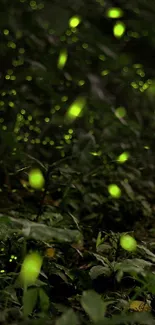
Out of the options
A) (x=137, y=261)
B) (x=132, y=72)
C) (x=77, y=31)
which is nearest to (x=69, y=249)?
(x=137, y=261)

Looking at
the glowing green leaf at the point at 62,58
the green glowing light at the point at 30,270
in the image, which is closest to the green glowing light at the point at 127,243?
the green glowing light at the point at 30,270

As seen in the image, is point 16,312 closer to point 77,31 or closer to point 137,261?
point 137,261

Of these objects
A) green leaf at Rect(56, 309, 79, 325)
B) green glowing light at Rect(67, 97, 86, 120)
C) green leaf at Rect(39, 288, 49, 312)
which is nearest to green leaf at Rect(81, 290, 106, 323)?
green leaf at Rect(56, 309, 79, 325)

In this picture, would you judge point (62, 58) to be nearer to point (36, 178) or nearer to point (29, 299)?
point (36, 178)

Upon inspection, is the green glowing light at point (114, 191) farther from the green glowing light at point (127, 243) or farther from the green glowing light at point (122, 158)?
the green glowing light at point (127, 243)

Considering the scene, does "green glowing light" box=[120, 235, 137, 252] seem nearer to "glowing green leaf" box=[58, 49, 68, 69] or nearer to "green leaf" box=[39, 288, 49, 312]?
"green leaf" box=[39, 288, 49, 312]

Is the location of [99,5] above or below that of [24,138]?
above
